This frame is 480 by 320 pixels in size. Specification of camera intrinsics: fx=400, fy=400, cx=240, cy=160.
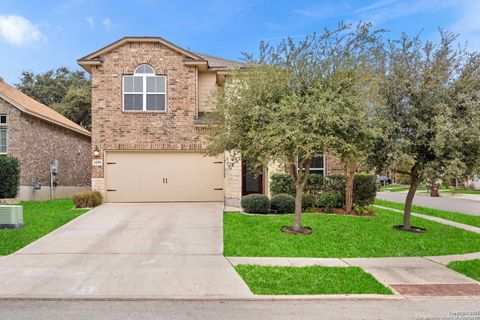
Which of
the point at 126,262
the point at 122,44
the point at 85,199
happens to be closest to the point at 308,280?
the point at 126,262

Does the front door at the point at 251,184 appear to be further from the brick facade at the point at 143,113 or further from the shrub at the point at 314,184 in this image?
the shrub at the point at 314,184

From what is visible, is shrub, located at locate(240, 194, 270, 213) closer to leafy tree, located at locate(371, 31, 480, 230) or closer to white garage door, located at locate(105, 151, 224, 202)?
white garage door, located at locate(105, 151, 224, 202)

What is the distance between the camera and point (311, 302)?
229 inches

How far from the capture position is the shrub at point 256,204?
44.4 feet

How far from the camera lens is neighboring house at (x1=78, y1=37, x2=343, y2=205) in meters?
16.1

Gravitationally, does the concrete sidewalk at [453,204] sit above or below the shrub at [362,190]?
below

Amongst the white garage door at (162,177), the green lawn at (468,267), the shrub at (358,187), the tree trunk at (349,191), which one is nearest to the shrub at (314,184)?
the shrub at (358,187)

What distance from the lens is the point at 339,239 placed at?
10.1 m

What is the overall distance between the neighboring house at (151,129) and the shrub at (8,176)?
4023 mm

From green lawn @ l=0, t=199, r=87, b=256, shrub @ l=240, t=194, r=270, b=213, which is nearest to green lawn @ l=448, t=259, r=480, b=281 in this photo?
shrub @ l=240, t=194, r=270, b=213

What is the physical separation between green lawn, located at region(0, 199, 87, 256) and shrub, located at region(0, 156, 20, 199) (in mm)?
1848

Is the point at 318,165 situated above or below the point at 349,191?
above

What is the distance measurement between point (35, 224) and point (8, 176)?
6.92 metres

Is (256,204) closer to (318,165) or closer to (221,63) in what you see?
(318,165)
